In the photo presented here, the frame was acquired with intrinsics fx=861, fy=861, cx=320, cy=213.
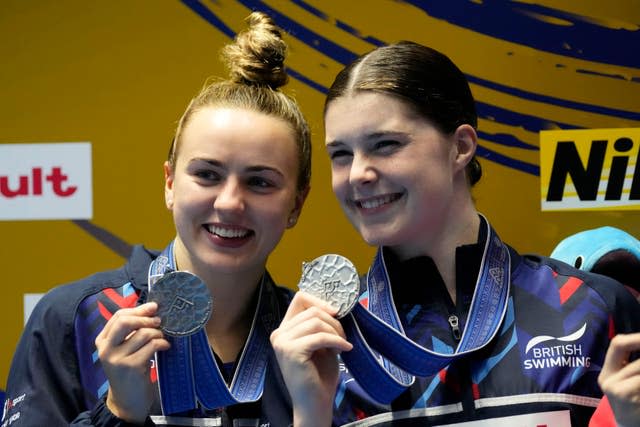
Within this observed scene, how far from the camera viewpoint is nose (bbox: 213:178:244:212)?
1947mm

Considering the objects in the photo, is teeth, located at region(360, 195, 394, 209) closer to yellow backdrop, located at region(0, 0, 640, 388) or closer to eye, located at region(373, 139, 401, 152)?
eye, located at region(373, 139, 401, 152)

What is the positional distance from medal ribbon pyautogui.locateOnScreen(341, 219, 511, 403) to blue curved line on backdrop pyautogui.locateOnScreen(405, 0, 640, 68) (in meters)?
1.03

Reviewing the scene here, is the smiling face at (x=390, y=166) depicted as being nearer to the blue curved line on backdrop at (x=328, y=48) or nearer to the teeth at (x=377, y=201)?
the teeth at (x=377, y=201)

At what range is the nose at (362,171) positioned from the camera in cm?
185

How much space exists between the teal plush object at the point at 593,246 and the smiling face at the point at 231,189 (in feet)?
2.98

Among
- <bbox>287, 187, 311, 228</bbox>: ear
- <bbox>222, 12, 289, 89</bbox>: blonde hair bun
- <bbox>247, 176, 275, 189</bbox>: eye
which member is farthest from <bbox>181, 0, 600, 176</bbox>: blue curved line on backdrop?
<bbox>247, 176, 275, 189</bbox>: eye

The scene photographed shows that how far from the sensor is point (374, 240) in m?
1.91

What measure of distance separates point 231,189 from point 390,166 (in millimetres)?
378

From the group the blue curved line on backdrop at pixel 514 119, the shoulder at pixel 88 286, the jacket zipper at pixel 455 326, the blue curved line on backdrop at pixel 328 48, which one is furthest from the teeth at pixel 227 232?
the blue curved line on backdrop at pixel 514 119

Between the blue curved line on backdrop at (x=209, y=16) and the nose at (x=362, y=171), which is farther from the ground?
the blue curved line on backdrop at (x=209, y=16)

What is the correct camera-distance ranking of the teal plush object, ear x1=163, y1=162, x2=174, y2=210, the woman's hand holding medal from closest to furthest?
the woman's hand holding medal → ear x1=163, y1=162, x2=174, y2=210 → the teal plush object

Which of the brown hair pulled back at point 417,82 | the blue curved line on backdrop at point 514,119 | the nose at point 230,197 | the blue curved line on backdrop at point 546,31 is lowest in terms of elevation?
the nose at point 230,197

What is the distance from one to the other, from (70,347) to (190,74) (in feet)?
3.77

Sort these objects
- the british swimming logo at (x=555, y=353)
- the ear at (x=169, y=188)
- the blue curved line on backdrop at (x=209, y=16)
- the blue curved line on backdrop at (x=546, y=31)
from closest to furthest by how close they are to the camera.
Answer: the british swimming logo at (x=555, y=353)
the ear at (x=169, y=188)
the blue curved line on backdrop at (x=546, y=31)
the blue curved line on backdrop at (x=209, y=16)
